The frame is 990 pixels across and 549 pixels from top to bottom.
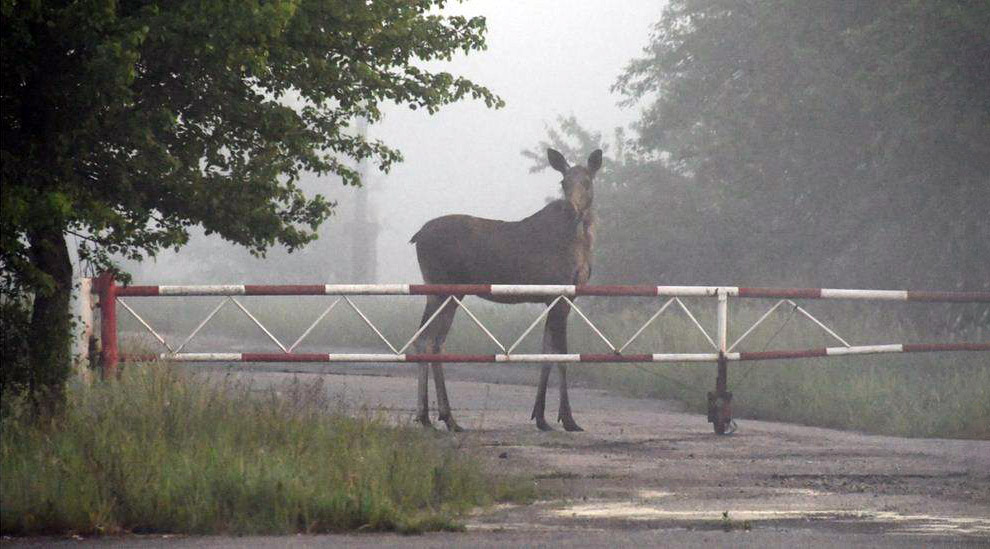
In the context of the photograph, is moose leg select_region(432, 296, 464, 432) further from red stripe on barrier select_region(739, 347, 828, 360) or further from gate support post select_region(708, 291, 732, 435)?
red stripe on barrier select_region(739, 347, 828, 360)

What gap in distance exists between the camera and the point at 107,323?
41.1 ft

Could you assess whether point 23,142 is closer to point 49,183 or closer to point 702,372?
point 49,183

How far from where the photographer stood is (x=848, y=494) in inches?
401

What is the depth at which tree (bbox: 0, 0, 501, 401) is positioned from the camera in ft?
30.6

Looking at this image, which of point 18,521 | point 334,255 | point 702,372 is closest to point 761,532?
point 18,521

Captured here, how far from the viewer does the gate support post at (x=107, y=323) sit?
41.0 ft

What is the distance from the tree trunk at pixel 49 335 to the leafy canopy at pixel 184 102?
9.9 inches

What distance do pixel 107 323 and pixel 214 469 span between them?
13.0 feet

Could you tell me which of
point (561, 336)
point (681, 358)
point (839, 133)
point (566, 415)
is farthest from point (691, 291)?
point (839, 133)

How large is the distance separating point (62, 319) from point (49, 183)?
4.42ft

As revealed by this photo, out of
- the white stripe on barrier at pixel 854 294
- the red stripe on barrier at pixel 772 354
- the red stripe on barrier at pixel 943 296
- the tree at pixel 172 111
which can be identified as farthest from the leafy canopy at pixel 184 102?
the red stripe on barrier at pixel 943 296

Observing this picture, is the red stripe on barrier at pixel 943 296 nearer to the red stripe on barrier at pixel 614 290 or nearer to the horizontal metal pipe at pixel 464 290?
the horizontal metal pipe at pixel 464 290

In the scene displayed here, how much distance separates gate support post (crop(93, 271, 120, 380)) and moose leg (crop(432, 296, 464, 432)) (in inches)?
126

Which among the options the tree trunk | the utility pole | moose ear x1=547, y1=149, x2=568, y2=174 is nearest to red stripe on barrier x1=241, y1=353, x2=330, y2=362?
the tree trunk
